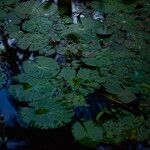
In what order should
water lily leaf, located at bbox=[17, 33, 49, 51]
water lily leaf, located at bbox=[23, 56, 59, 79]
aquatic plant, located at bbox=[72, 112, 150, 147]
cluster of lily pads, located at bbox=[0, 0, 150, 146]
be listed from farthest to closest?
water lily leaf, located at bbox=[17, 33, 49, 51]
water lily leaf, located at bbox=[23, 56, 59, 79]
cluster of lily pads, located at bbox=[0, 0, 150, 146]
aquatic plant, located at bbox=[72, 112, 150, 147]

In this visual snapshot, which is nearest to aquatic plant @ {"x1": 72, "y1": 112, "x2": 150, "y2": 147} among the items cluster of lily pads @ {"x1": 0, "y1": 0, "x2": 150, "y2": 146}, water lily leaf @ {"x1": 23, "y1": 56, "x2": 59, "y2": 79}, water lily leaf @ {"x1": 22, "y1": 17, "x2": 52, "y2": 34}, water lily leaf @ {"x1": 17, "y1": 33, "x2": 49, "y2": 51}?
cluster of lily pads @ {"x1": 0, "y1": 0, "x2": 150, "y2": 146}

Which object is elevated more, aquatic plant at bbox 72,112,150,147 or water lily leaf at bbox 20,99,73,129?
water lily leaf at bbox 20,99,73,129

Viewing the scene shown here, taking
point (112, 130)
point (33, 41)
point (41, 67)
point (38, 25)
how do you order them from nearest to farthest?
1. point (112, 130)
2. point (41, 67)
3. point (33, 41)
4. point (38, 25)

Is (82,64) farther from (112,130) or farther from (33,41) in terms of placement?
(112,130)

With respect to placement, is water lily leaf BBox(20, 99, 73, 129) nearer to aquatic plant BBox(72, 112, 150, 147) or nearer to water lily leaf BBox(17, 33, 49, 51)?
aquatic plant BBox(72, 112, 150, 147)

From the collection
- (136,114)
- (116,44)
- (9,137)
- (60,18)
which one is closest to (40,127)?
(9,137)

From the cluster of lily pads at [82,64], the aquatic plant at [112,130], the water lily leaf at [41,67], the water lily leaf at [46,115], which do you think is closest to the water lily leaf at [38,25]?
the cluster of lily pads at [82,64]

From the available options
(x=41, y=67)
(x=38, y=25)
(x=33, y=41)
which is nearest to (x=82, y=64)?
(x=41, y=67)

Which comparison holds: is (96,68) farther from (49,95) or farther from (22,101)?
(22,101)
